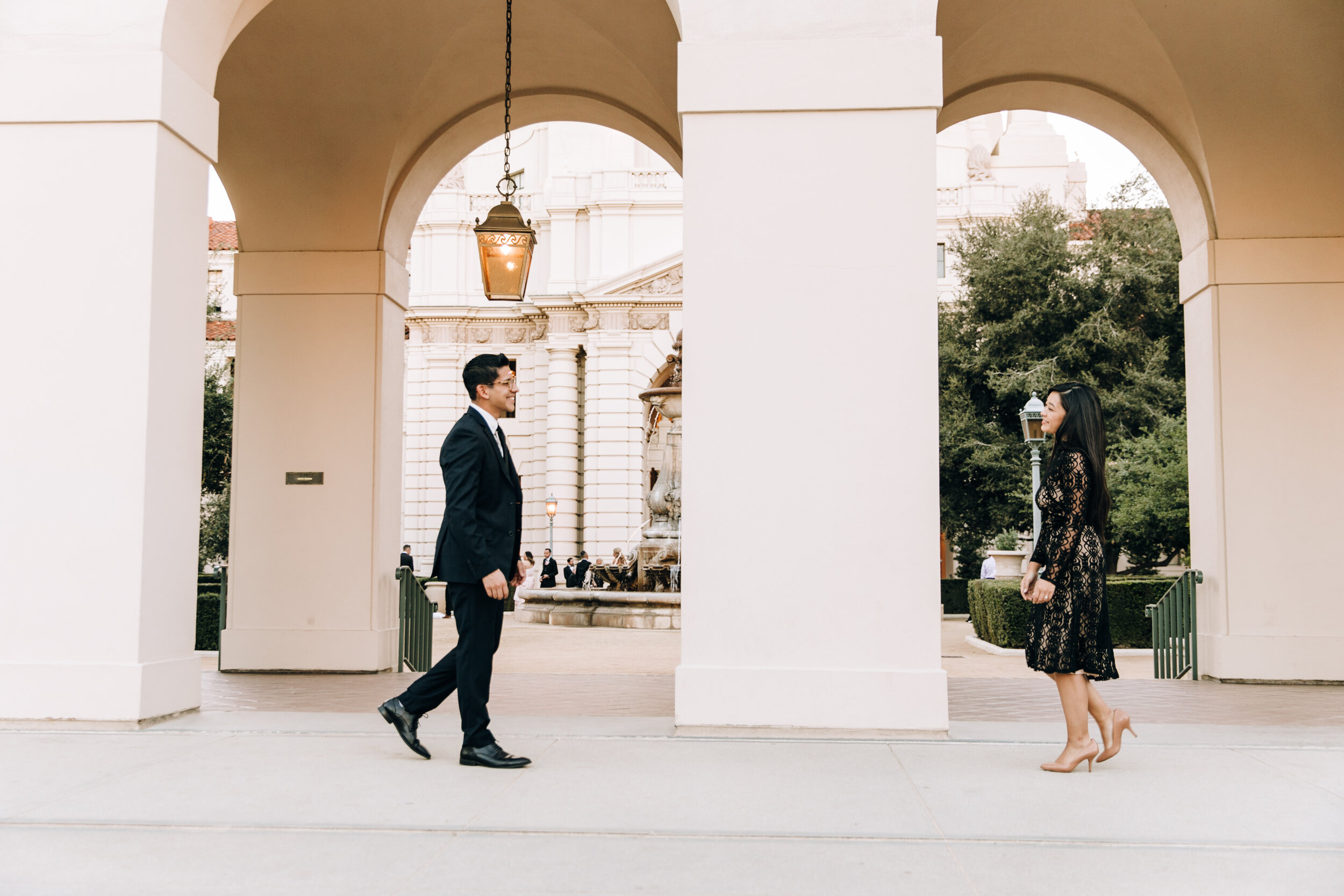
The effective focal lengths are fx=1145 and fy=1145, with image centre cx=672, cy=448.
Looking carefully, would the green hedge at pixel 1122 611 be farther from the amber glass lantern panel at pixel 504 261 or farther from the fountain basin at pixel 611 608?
the amber glass lantern panel at pixel 504 261

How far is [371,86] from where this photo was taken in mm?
10930

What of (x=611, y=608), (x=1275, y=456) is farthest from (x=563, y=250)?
(x=1275, y=456)

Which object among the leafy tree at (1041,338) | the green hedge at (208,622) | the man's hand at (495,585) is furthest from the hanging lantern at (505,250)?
the leafy tree at (1041,338)

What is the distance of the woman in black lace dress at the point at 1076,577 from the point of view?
18.9ft

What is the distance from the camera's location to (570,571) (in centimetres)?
3447

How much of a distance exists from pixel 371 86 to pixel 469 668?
7113 millimetres

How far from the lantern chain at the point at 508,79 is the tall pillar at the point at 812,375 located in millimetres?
3324

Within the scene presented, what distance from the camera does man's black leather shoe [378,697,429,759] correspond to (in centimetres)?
586

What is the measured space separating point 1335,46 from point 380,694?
9.87 meters

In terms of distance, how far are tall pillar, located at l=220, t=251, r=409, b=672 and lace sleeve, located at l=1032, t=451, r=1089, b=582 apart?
23.2 ft

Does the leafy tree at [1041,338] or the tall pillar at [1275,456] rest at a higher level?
the leafy tree at [1041,338]

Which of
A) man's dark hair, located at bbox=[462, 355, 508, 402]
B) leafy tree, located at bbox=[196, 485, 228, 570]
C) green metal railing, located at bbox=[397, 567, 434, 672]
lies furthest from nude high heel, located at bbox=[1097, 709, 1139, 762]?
leafy tree, located at bbox=[196, 485, 228, 570]

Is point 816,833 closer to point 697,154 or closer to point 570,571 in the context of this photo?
point 697,154

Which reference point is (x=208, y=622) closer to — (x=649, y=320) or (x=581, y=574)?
(x=581, y=574)
